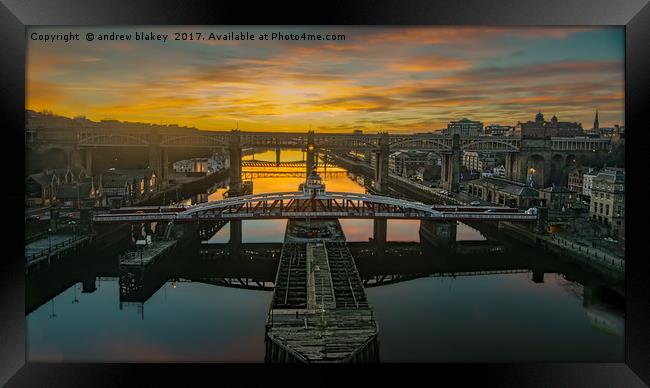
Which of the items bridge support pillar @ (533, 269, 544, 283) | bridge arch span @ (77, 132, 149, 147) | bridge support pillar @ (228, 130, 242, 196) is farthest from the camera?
bridge support pillar @ (228, 130, 242, 196)

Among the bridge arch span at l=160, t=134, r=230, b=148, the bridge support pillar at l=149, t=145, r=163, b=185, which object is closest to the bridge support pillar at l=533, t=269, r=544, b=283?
the bridge arch span at l=160, t=134, r=230, b=148

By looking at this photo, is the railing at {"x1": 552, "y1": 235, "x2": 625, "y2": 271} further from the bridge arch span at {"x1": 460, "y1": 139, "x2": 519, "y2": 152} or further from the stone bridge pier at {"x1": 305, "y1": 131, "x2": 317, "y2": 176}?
the stone bridge pier at {"x1": 305, "y1": 131, "x2": 317, "y2": 176}

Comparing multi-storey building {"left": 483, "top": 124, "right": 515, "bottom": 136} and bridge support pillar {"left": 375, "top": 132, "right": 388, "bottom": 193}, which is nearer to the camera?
multi-storey building {"left": 483, "top": 124, "right": 515, "bottom": 136}

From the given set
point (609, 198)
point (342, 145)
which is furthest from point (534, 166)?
point (342, 145)

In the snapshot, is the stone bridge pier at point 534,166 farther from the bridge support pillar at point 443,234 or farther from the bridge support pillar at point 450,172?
the bridge support pillar at point 443,234

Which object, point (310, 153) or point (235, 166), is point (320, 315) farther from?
point (235, 166)
